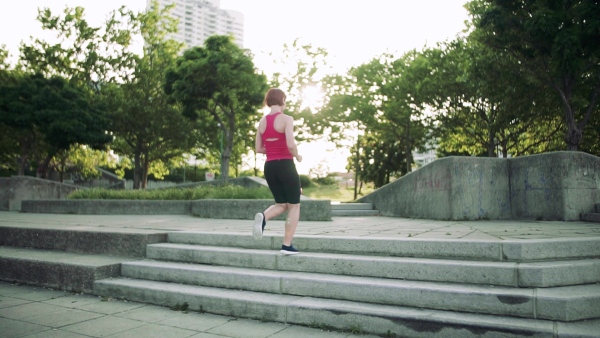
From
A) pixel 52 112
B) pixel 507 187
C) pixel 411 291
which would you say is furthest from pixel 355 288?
pixel 52 112

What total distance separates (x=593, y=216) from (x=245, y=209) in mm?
7164

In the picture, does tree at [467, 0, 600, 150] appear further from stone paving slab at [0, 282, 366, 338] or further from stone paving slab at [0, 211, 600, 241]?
stone paving slab at [0, 282, 366, 338]

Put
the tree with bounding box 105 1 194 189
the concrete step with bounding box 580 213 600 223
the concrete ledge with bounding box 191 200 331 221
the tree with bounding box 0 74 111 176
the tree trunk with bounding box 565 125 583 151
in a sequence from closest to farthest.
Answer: the concrete step with bounding box 580 213 600 223
the concrete ledge with bounding box 191 200 331 221
the tree trunk with bounding box 565 125 583 151
the tree with bounding box 0 74 111 176
the tree with bounding box 105 1 194 189

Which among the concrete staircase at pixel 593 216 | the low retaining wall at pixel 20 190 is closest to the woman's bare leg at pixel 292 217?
the concrete staircase at pixel 593 216

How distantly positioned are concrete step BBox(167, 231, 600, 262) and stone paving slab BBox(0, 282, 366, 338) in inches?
51.2

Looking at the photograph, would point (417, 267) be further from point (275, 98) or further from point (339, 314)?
point (275, 98)

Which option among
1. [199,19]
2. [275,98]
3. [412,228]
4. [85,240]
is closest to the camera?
[275,98]

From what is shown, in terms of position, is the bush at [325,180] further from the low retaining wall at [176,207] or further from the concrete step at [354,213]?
the concrete step at [354,213]

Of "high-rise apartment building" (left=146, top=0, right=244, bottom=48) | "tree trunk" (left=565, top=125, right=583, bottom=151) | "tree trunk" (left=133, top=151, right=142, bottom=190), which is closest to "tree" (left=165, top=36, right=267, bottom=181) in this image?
"tree trunk" (left=133, top=151, right=142, bottom=190)

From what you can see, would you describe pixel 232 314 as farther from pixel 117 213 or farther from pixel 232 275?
pixel 117 213

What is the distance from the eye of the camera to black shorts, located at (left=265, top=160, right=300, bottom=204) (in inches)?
191

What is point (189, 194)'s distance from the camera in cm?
1315

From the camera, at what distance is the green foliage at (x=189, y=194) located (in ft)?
37.8

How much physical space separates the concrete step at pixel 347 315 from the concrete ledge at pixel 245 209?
16.0 feet
